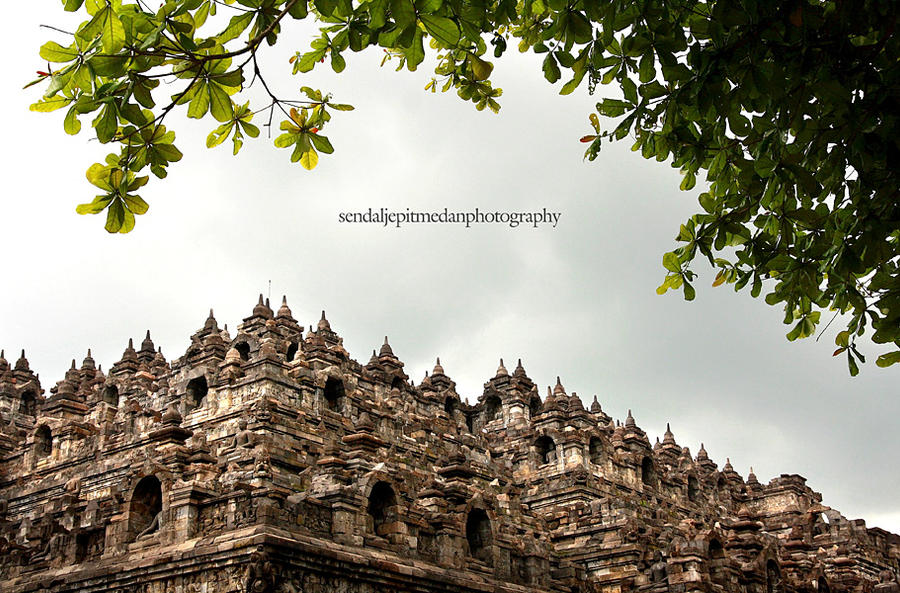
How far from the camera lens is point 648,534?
102 ft

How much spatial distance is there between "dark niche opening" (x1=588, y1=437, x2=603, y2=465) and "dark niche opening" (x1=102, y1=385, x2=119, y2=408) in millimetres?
20146

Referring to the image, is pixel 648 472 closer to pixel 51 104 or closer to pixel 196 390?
pixel 196 390

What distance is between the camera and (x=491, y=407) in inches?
1746

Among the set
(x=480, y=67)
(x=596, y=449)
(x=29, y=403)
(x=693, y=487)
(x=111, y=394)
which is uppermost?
(x=29, y=403)

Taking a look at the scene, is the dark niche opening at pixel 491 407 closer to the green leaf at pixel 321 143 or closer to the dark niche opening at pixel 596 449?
the dark niche opening at pixel 596 449

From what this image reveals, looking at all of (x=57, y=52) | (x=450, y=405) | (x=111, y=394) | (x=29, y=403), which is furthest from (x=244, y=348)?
(x=57, y=52)

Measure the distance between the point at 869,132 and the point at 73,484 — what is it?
84.5 feet

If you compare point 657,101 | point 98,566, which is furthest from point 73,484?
→ point 657,101

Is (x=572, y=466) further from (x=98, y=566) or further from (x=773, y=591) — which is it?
(x=98, y=566)

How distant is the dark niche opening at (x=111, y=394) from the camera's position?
1626 inches

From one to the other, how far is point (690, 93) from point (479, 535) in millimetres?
18348

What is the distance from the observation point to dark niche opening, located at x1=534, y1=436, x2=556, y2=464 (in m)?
38.8

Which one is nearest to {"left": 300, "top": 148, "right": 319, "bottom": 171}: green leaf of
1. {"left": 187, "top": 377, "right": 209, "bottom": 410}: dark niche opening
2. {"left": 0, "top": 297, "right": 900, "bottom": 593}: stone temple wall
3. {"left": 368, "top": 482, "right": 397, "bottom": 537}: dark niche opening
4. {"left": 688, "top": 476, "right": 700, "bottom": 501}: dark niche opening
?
{"left": 0, "top": 297, "right": 900, "bottom": 593}: stone temple wall

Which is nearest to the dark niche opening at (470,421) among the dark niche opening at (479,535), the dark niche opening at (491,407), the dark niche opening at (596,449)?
the dark niche opening at (491,407)
